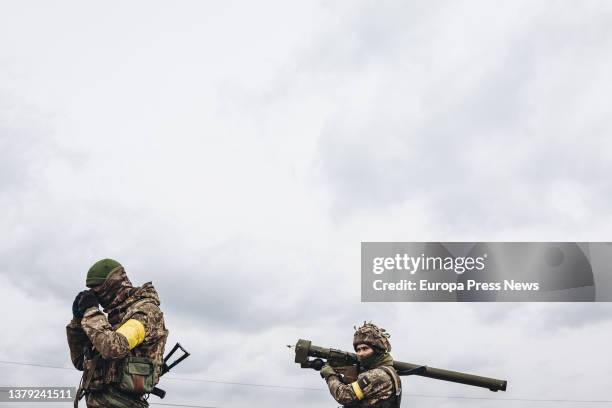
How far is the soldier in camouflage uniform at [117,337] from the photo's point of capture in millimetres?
8797

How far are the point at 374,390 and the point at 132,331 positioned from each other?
3465mm

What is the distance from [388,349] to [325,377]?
1142mm

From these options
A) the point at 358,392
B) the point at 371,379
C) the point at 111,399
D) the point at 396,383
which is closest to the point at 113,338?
the point at 111,399

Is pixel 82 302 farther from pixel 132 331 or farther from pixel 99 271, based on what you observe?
pixel 132 331

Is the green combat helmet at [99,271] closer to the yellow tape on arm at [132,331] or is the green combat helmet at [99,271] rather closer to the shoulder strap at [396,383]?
the yellow tape on arm at [132,331]

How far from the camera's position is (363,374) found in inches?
408

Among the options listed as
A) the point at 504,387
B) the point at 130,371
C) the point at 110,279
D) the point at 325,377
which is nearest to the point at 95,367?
the point at 130,371

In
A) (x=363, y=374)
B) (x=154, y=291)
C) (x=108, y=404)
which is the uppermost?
(x=154, y=291)

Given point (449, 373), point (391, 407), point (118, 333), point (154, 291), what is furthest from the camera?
point (449, 373)

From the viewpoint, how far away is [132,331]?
882 centimetres

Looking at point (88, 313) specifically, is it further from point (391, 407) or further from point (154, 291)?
point (391, 407)

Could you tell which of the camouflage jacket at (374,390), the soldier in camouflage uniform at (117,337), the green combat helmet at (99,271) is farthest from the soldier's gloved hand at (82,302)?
the camouflage jacket at (374,390)

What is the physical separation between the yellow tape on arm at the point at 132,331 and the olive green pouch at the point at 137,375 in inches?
9.3

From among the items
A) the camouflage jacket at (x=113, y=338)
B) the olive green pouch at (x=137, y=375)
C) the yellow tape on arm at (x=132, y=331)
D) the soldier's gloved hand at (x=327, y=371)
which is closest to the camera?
the camouflage jacket at (x=113, y=338)
